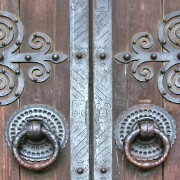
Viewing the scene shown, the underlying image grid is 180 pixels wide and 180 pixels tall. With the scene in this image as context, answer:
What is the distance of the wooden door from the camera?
5.03 feet

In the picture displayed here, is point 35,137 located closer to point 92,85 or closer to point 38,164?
point 38,164

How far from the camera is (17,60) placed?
1559mm

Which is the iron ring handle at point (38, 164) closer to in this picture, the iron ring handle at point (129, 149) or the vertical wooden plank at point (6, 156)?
the vertical wooden plank at point (6, 156)

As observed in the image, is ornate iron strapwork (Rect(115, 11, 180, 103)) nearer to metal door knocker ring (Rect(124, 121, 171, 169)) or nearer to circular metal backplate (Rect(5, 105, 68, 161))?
metal door knocker ring (Rect(124, 121, 171, 169))

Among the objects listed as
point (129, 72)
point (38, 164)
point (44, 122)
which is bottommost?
point (38, 164)

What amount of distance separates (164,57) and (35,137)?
1.34ft

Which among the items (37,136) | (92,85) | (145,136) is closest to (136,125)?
(145,136)

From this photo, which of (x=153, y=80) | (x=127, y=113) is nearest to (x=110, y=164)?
(x=127, y=113)

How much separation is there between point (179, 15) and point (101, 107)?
330 millimetres

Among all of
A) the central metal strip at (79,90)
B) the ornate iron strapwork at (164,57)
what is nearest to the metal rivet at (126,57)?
the ornate iron strapwork at (164,57)

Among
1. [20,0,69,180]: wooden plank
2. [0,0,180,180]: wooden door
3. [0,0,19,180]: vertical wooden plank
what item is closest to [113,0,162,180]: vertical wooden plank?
[0,0,180,180]: wooden door

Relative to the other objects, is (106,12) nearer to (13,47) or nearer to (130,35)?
(130,35)

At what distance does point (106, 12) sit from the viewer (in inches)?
61.1

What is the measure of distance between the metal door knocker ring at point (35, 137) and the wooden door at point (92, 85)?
48 mm
